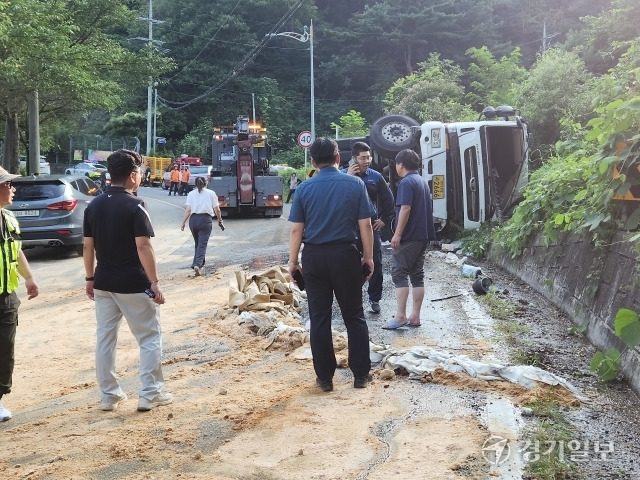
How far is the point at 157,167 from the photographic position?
187 ft

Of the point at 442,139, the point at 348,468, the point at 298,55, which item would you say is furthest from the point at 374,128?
the point at 298,55

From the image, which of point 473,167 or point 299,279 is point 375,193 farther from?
point 473,167

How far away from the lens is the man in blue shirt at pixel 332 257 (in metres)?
5.58

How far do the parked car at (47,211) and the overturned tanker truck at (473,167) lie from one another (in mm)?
6377

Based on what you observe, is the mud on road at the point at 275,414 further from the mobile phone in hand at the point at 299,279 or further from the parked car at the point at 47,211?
the parked car at the point at 47,211

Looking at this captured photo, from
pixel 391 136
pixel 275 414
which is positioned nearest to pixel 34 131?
pixel 391 136

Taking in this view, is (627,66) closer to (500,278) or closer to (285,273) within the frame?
(500,278)

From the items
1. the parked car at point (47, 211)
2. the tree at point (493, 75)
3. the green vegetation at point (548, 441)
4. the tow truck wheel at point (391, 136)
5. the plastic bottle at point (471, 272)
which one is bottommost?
the green vegetation at point (548, 441)

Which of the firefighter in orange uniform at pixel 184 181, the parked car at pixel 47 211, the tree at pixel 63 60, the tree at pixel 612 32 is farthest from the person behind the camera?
the firefighter in orange uniform at pixel 184 181

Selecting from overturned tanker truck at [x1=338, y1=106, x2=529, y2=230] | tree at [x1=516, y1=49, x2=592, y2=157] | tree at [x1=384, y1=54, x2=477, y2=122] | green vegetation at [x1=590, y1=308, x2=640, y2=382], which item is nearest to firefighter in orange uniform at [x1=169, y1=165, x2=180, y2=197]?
tree at [x1=384, y1=54, x2=477, y2=122]

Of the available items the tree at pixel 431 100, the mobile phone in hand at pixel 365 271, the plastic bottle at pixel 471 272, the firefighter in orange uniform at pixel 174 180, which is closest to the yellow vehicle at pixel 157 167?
the firefighter in orange uniform at pixel 174 180

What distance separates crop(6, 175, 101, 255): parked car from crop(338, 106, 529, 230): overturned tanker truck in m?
6.38

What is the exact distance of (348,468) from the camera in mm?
3992

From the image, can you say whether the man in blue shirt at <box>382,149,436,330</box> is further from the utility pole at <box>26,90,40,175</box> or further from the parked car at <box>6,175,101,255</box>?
the utility pole at <box>26,90,40,175</box>
